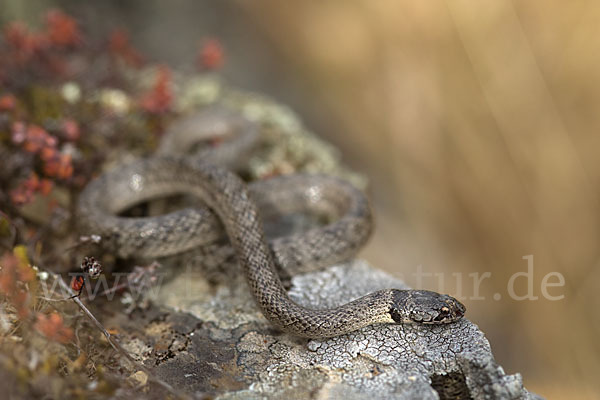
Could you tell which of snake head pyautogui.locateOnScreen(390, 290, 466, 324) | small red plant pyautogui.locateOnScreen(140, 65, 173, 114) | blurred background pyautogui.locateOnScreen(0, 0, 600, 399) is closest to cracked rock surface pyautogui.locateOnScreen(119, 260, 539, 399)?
snake head pyautogui.locateOnScreen(390, 290, 466, 324)

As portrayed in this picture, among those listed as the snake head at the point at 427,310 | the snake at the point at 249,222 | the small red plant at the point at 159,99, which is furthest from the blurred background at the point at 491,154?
the snake head at the point at 427,310

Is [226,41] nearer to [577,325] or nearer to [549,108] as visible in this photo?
[549,108]

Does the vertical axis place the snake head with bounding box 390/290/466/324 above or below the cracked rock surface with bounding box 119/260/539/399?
above

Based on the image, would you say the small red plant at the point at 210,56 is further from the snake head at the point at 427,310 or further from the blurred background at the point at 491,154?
the snake head at the point at 427,310

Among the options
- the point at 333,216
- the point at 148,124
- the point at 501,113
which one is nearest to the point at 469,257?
the point at 501,113

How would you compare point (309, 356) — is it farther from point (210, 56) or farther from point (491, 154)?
point (491, 154)

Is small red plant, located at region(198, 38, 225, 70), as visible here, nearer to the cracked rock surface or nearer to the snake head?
the cracked rock surface
